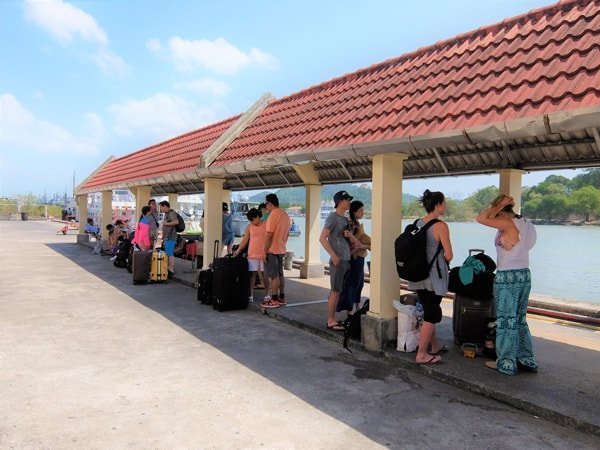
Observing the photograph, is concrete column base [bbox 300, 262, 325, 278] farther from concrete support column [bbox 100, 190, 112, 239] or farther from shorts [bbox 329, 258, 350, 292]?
concrete support column [bbox 100, 190, 112, 239]

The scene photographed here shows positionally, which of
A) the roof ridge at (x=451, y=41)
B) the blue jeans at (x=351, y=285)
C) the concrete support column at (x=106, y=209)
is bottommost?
the blue jeans at (x=351, y=285)

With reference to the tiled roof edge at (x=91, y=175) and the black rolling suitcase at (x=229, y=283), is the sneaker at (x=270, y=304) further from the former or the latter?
the tiled roof edge at (x=91, y=175)

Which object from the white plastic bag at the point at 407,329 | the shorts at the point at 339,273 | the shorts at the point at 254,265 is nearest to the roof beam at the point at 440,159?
the shorts at the point at 339,273

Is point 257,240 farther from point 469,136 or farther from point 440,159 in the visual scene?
point 469,136

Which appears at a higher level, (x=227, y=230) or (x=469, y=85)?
(x=469, y=85)

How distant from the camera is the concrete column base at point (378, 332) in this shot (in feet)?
16.7

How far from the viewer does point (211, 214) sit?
916 centimetres

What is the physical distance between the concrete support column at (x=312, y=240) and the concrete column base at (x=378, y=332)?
5.65m

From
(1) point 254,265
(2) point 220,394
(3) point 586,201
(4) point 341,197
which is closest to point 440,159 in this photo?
(4) point 341,197

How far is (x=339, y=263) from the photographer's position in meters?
5.76

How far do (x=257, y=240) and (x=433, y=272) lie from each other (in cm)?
362

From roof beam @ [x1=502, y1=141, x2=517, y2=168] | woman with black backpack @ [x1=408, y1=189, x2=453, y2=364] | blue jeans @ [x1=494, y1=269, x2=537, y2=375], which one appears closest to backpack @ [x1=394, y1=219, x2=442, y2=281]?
woman with black backpack @ [x1=408, y1=189, x2=453, y2=364]

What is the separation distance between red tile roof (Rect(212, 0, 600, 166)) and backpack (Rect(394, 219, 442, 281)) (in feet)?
3.44

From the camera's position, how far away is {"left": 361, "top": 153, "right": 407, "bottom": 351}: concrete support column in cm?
513
